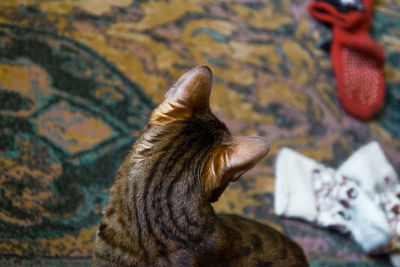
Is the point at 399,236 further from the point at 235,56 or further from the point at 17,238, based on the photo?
the point at 17,238

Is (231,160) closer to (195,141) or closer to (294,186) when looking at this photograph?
(195,141)

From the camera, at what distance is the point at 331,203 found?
129 cm

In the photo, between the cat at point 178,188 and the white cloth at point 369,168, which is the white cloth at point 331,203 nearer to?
the white cloth at point 369,168

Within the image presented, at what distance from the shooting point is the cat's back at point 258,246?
82 cm

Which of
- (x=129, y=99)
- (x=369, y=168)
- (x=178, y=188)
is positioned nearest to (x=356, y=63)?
(x=369, y=168)

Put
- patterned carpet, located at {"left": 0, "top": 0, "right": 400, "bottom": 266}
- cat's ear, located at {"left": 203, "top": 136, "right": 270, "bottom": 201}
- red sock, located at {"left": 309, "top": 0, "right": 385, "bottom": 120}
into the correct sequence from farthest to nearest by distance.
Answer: red sock, located at {"left": 309, "top": 0, "right": 385, "bottom": 120} < patterned carpet, located at {"left": 0, "top": 0, "right": 400, "bottom": 266} < cat's ear, located at {"left": 203, "top": 136, "right": 270, "bottom": 201}

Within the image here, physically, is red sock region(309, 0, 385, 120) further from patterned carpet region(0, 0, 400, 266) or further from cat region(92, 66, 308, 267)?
cat region(92, 66, 308, 267)

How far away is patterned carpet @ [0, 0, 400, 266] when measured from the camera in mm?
1020

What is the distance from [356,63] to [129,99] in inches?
42.6

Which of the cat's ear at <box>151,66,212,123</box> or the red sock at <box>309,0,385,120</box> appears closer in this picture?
the cat's ear at <box>151,66,212,123</box>

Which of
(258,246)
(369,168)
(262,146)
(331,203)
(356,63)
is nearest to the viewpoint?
(262,146)

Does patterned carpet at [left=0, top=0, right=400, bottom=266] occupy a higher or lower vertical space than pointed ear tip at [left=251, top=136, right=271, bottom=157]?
lower

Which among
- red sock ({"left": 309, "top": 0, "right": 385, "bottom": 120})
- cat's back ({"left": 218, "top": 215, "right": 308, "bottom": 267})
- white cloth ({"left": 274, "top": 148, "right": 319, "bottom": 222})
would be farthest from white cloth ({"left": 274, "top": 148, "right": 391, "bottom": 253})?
red sock ({"left": 309, "top": 0, "right": 385, "bottom": 120})

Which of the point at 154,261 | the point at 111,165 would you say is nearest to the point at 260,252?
the point at 154,261
